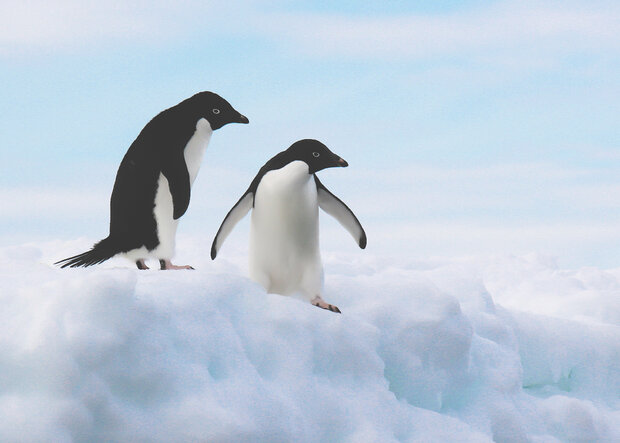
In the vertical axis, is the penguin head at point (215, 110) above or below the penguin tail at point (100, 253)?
above

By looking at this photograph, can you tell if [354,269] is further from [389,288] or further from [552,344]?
[389,288]

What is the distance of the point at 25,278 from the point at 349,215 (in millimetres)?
1345

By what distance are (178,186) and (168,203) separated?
137 millimetres

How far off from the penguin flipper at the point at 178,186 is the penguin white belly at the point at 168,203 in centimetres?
7

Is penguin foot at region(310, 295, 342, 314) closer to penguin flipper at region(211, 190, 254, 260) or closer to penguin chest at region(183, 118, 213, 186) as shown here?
penguin flipper at region(211, 190, 254, 260)

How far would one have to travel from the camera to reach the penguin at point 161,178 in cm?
348

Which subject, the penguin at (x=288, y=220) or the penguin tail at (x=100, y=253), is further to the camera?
the penguin tail at (x=100, y=253)

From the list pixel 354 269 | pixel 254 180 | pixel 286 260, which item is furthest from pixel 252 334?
pixel 354 269

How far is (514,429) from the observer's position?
3.16m

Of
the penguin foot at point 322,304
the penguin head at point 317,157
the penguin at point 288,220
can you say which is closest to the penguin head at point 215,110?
the penguin at point 288,220

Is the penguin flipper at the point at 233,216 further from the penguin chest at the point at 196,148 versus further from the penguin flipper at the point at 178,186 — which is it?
the penguin chest at the point at 196,148

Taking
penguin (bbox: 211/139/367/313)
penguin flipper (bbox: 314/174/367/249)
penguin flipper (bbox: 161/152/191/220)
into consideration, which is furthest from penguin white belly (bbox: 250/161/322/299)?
penguin flipper (bbox: 161/152/191/220)

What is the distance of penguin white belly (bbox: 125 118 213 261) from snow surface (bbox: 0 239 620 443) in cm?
59

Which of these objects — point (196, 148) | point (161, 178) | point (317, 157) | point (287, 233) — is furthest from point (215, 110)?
point (287, 233)
